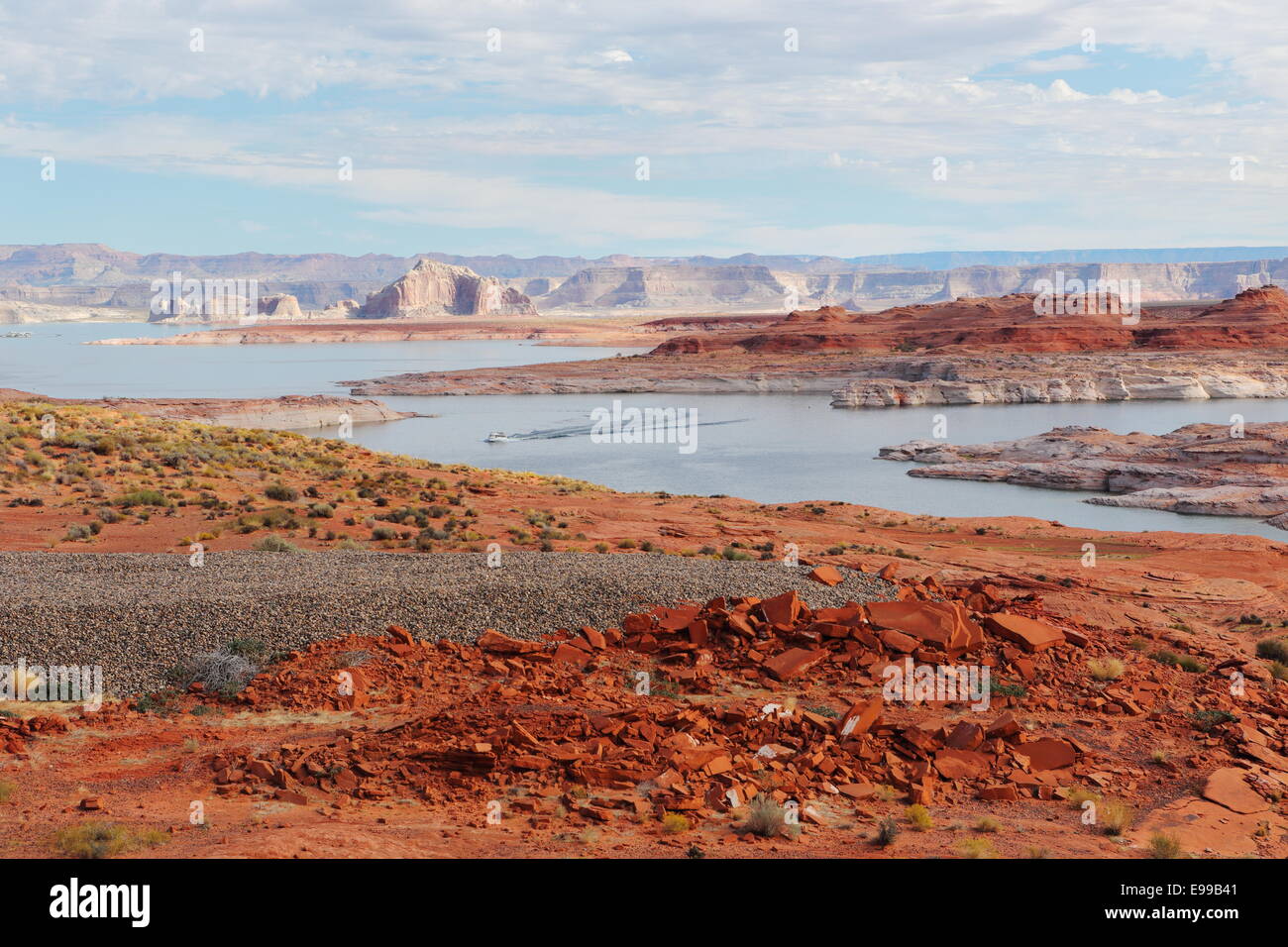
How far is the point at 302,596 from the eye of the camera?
40.5ft

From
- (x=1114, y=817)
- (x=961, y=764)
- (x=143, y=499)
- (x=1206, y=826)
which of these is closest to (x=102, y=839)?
(x=961, y=764)

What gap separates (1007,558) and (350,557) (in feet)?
41.5

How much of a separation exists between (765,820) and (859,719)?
2.12 metres

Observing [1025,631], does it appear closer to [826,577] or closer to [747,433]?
[826,577]

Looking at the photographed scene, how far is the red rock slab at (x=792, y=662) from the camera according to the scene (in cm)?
1133

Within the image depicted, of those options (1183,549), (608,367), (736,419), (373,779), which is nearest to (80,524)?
(373,779)

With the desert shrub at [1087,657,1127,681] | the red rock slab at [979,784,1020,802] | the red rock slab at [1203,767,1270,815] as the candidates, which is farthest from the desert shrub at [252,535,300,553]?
the red rock slab at [1203,767,1270,815]

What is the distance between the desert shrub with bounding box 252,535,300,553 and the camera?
17.3 meters

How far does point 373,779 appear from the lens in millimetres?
8250

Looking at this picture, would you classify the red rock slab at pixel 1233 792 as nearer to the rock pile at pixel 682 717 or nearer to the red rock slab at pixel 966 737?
the rock pile at pixel 682 717

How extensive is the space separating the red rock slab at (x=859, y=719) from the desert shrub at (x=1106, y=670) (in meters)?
3.70
